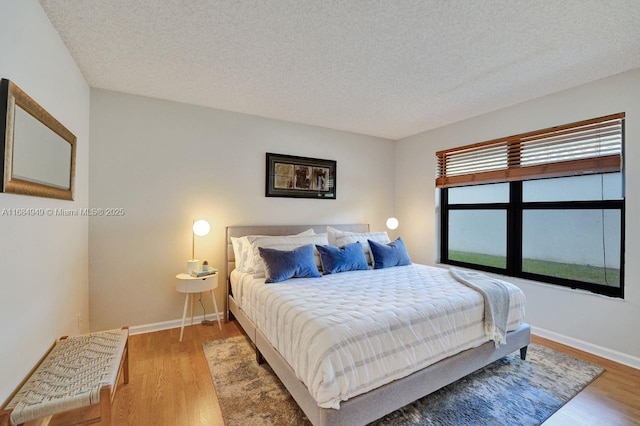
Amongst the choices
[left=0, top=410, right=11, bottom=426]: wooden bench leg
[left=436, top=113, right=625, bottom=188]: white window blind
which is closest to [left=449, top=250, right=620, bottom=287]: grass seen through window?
[left=436, top=113, right=625, bottom=188]: white window blind

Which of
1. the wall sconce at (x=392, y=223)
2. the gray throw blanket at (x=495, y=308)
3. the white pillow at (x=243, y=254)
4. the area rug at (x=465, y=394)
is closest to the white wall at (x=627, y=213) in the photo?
the area rug at (x=465, y=394)

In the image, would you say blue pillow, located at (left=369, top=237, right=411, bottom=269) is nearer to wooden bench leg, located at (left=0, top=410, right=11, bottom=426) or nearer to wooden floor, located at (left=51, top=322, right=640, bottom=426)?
wooden floor, located at (left=51, top=322, right=640, bottom=426)

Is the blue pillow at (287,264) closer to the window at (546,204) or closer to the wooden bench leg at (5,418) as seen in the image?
the wooden bench leg at (5,418)

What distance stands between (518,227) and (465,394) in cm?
221

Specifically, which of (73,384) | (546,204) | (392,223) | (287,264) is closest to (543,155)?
(546,204)

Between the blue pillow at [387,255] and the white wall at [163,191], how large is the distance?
1202mm

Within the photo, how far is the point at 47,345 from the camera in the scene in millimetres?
1834

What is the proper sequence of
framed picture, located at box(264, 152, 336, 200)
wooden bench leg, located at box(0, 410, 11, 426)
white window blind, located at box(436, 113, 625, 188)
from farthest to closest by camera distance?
1. framed picture, located at box(264, 152, 336, 200)
2. white window blind, located at box(436, 113, 625, 188)
3. wooden bench leg, located at box(0, 410, 11, 426)

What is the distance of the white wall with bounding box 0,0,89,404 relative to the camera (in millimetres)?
1391

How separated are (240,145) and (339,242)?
69.1 inches

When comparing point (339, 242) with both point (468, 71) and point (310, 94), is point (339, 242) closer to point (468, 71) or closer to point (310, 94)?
point (310, 94)

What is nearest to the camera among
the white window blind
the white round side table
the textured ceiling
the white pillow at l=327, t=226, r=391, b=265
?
the textured ceiling

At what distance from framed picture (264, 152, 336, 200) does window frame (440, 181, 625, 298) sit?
1.77 m

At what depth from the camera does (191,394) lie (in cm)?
202
